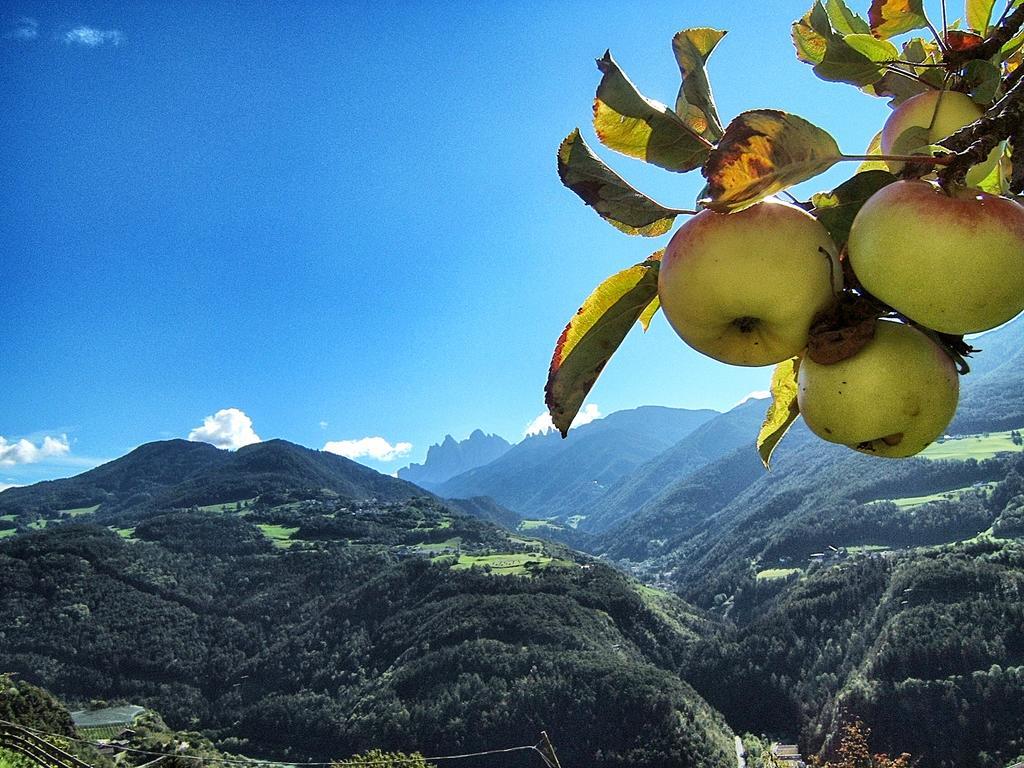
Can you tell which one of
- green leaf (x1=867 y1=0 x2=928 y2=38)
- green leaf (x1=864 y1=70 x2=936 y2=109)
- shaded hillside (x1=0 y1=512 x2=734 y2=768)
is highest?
green leaf (x1=867 y1=0 x2=928 y2=38)

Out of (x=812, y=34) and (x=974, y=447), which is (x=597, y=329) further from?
(x=974, y=447)

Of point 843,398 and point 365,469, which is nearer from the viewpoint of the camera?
point 843,398

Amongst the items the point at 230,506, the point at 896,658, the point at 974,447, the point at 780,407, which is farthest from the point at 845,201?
the point at 230,506

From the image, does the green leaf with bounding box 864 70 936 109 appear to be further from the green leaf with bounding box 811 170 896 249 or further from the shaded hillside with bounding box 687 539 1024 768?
the shaded hillside with bounding box 687 539 1024 768

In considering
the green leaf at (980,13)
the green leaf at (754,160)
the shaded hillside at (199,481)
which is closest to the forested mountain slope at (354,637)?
the shaded hillside at (199,481)

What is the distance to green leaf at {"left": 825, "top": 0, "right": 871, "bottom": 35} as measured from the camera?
0.95m

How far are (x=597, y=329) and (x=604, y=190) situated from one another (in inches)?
6.6

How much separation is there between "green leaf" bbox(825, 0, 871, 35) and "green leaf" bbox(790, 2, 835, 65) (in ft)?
0.19

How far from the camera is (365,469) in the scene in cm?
18788

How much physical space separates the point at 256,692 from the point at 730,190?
82.1 metres

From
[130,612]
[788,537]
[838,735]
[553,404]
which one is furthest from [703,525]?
[553,404]

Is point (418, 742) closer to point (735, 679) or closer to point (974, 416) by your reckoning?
point (735, 679)

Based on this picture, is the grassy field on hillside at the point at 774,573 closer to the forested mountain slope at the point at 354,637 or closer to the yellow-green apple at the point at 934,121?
the forested mountain slope at the point at 354,637

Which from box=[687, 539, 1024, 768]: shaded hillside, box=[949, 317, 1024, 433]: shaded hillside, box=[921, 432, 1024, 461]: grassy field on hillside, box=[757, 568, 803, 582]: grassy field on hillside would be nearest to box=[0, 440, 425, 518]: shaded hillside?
box=[757, 568, 803, 582]: grassy field on hillside
